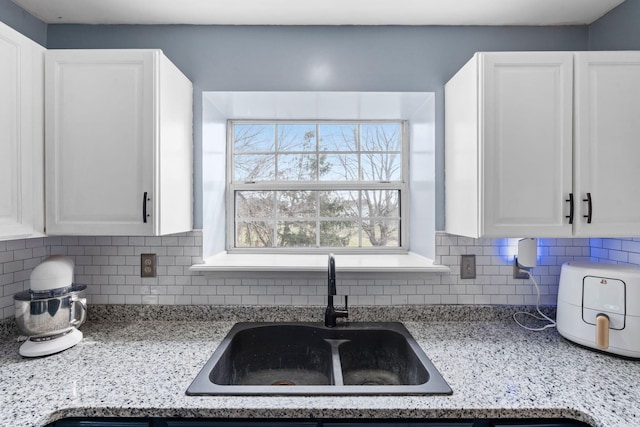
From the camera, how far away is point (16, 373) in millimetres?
1191

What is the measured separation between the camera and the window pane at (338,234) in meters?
2.13

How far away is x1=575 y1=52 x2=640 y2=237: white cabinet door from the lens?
1353 mm

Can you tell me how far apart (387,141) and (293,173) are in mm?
604

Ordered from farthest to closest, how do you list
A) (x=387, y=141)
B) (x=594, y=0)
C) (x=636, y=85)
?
(x=387, y=141)
(x=594, y=0)
(x=636, y=85)

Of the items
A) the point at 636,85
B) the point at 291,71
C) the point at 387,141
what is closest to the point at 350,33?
the point at 291,71

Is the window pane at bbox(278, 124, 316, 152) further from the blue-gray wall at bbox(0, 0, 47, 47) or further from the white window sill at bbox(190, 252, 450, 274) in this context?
the blue-gray wall at bbox(0, 0, 47, 47)

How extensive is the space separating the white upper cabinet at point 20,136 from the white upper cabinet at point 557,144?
171 cm

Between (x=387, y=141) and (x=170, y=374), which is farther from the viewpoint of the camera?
(x=387, y=141)

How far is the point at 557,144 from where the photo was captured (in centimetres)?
136

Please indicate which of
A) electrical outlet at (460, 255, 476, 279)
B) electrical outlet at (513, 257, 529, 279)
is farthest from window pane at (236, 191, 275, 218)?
electrical outlet at (513, 257, 529, 279)

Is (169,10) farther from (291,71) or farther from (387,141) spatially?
(387,141)

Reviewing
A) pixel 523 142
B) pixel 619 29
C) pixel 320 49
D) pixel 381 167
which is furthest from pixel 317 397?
pixel 619 29

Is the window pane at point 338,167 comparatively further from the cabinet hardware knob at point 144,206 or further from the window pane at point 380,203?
the cabinet hardware knob at point 144,206

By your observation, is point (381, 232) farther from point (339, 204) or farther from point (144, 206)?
point (144, 206)
